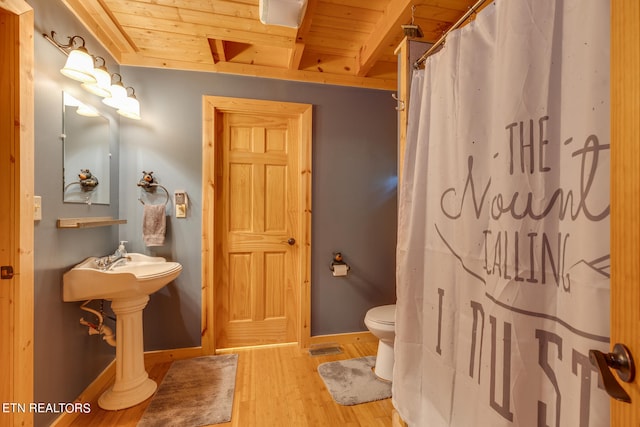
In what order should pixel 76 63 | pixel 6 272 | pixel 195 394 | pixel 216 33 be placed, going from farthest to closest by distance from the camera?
pixel 216 33 → pixel 195 394 → pixel 76 63 → pixel 6 272

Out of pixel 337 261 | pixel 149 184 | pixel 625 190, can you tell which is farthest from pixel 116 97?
Result: pixel 625 190

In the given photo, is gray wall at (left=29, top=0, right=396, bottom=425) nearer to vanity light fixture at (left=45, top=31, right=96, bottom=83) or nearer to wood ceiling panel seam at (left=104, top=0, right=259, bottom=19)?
vanity light fixture at (left=45, top=31, right=96, bottom=83)

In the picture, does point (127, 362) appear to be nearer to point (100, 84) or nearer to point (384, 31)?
point (100, 84)

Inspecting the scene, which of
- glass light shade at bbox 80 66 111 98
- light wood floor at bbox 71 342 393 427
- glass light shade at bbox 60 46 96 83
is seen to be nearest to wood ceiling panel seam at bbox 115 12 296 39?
glass light shade at bbox 80 66 111 98

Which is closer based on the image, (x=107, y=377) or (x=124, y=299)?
(x=124, y=299)

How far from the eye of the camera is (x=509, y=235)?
76 cm

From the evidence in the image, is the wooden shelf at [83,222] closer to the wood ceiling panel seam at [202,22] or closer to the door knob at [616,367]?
the wood ceiling panel seam at [202,22]

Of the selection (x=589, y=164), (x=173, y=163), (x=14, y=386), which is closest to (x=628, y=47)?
(x=589, y=164)

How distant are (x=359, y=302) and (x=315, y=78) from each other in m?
2.13

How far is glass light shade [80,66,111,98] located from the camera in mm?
1541

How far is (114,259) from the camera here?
183 centimetres

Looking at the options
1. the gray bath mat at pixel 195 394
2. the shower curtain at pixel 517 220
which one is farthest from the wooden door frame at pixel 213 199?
the shower curtain at pixel 517 220

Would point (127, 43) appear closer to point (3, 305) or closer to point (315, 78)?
point (315, 78)

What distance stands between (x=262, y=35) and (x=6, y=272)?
1.97 metres
